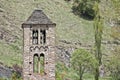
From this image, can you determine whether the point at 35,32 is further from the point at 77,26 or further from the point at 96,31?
the point at 77,26

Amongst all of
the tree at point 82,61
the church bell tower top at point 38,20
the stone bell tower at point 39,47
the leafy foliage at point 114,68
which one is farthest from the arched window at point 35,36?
the leafy foliage at point 114,68

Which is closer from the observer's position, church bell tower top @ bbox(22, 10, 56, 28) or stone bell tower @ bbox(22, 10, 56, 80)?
stone bell tower @ bbox(22, 10, 56, 80)

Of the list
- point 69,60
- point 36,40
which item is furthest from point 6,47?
point 36,40

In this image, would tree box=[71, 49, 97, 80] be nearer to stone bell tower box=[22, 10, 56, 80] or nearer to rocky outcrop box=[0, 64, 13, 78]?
rocky outcrop box=[0, 64, 13, 78]

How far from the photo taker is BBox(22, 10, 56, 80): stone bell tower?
3531cm

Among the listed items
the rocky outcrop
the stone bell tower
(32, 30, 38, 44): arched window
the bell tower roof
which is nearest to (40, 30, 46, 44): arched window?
the stone bell tower

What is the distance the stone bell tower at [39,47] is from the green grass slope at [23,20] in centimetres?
1497

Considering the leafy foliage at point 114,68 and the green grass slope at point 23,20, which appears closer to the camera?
the leafy foliage at point 114,68

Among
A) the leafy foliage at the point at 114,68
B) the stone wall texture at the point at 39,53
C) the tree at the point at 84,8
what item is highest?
the stone wall texture at the point at 39,53

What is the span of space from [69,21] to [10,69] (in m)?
20.5

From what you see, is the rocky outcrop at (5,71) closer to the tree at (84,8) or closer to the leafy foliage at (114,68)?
the leafy foliage at (114,68)

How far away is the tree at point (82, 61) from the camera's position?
52.4 m

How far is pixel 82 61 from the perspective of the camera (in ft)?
173

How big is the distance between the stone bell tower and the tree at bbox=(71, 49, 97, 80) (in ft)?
54.1
